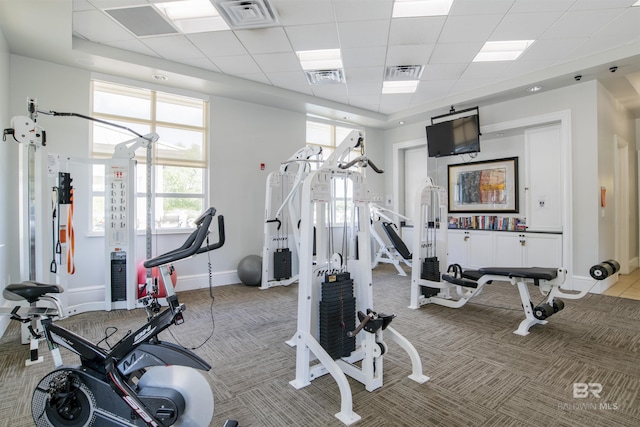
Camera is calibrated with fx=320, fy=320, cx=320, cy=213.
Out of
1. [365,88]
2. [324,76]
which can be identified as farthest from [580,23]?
[324,76]

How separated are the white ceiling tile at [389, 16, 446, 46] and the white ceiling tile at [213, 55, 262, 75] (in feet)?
6.13

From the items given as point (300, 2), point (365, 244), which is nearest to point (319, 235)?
point (365, 244)

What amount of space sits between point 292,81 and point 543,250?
479 centimetres

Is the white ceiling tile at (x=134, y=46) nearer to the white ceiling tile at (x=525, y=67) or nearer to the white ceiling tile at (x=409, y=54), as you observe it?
the white ceiling tile at (x=409, y=54)

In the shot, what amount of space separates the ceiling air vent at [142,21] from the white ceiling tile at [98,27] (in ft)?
0.34

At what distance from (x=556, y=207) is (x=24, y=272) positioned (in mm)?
6786

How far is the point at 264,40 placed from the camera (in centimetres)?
376

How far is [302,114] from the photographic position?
20.2ft

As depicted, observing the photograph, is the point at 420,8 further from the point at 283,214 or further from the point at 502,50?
the point at 283,214

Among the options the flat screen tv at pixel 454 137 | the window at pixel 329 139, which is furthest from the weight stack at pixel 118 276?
the flat screen tv at pixel 454 137

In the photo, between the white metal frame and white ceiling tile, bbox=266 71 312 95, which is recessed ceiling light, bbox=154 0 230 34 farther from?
the white metal frame

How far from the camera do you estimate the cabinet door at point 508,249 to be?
17.6 feet

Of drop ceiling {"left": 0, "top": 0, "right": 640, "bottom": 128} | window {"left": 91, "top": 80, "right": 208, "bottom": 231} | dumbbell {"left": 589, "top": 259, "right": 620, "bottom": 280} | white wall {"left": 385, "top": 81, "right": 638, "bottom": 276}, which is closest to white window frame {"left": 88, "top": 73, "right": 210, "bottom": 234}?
window {"left": 91, "top": 80, "right": 208, "bottom": 231}

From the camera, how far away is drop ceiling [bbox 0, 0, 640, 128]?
3188 mm
